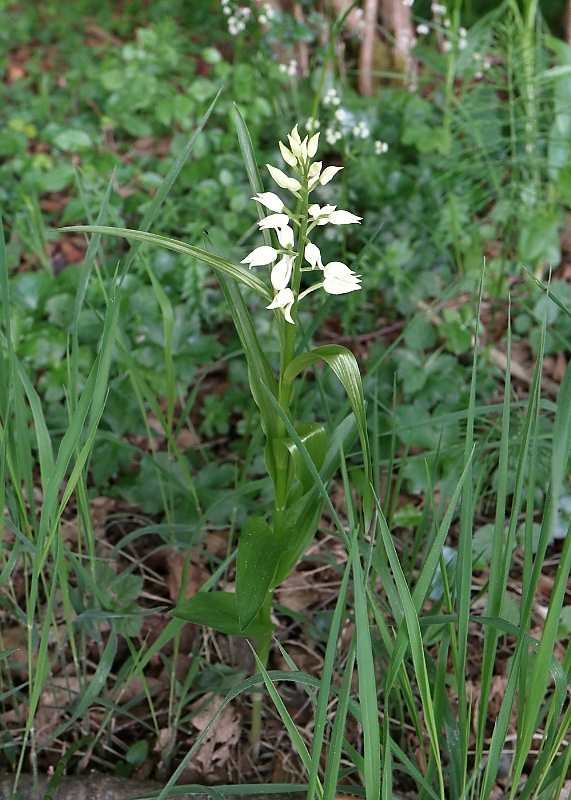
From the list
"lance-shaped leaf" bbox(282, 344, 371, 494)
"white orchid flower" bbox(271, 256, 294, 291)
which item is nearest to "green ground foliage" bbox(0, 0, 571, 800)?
"lance-shaped leaf" bbox(282, 344, 371, 494)

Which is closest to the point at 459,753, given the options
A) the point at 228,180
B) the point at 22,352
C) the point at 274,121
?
the point at 22,352

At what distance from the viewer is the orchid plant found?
0.79 m

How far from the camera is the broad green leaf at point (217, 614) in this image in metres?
0.98

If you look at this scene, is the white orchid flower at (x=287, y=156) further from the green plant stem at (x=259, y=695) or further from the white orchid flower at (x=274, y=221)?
the green plant stem at (x=259, y=695)

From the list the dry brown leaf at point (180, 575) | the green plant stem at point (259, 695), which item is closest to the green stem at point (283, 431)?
the green plant stem at point (259, 695)

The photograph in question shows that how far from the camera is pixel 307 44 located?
2557mm

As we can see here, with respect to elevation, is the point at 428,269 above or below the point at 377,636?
above

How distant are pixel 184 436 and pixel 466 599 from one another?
3.53ft

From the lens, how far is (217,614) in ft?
3.28

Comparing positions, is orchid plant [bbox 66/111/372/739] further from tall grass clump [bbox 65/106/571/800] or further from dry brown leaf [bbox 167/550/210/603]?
dry brown leaf [bbox 167/550/210/603]

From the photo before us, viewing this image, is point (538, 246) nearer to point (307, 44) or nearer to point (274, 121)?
point (274, 121)

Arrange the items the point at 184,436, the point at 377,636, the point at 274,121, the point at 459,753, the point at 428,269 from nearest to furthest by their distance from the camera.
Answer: the point at 459,753, the point at 377,636, the point at 184,436, the point at 428,269, the point at 274,121

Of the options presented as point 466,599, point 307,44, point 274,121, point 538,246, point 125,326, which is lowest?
point 466,599

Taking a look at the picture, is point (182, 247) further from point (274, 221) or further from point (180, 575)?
point (180, 575)
